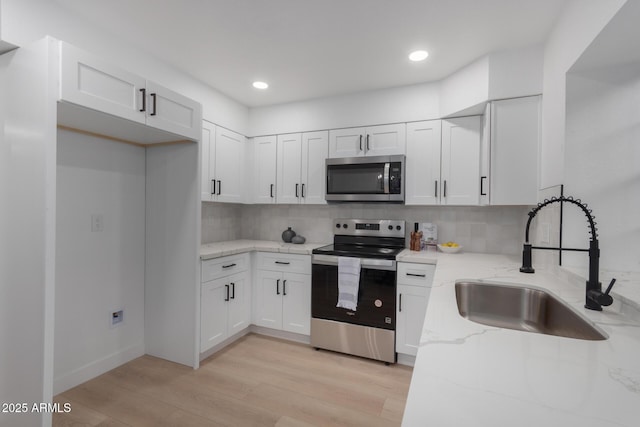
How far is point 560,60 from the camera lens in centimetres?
177

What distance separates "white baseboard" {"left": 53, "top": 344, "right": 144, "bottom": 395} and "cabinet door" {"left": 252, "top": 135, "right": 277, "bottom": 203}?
180 centimetres

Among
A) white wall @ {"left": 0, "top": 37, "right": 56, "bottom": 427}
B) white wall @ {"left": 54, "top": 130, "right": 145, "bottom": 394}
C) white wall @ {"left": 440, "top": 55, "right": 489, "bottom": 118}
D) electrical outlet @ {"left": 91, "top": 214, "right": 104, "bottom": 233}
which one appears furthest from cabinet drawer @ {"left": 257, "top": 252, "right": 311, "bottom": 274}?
white wall @ {"left": 440, "top": 55, "right": 489, "bottom": 118}

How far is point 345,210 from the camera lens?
3.31 m

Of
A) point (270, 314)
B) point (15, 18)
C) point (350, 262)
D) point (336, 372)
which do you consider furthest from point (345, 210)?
point (15, 18)

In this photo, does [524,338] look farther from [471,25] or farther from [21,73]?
[21,73]

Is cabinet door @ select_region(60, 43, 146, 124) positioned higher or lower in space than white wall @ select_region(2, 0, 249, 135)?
lower

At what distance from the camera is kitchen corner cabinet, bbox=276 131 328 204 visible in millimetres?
3137

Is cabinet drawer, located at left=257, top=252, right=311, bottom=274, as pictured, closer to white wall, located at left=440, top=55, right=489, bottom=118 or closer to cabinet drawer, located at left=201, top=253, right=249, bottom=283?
cabinet drawer, located at left=201, top=253, right=249, bottom=283

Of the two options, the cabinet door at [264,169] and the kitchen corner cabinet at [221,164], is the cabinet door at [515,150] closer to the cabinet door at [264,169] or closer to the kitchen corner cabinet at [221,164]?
the cabinet door at [264,169]

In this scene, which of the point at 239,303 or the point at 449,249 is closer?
the point at 449,249

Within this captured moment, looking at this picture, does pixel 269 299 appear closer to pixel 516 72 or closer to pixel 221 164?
pixel 221 164

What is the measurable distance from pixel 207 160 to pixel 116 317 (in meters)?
1.52

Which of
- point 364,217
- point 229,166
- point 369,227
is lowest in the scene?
point 369,227

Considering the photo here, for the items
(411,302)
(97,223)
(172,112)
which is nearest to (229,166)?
(172,112)
